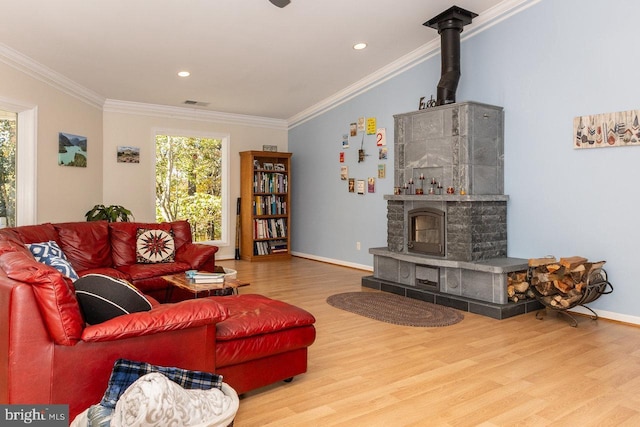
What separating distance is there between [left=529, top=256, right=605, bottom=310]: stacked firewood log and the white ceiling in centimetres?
274

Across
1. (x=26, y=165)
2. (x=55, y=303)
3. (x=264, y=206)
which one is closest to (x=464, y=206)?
A: (x=55, y=303)

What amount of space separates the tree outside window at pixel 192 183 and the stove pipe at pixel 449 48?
4337 millimetres

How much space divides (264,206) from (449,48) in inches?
165

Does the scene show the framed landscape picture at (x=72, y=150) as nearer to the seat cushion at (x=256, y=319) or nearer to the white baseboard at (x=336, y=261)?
the white baseboard at (x=336, y=261)

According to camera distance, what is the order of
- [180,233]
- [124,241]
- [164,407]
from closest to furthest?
[164,407] < [124,241] < [180,233]

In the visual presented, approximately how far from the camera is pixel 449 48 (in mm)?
4934

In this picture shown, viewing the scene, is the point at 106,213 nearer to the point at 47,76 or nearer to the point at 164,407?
the point at 47,76

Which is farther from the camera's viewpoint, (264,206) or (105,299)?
(264,206)

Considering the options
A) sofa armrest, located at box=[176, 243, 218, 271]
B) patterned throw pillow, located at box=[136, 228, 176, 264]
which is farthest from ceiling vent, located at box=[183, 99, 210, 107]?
sofa armrest, located at box=[176, 243, 218, 271]

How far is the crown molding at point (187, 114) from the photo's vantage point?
6.96 m

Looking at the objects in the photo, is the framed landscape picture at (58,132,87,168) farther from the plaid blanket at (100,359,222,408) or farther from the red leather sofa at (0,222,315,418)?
the plaid blanket at (100,359,222,408)

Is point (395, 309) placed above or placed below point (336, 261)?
below

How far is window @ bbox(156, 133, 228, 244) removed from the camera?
7.63 m

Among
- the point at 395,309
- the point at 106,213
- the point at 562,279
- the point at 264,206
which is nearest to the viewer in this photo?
the point at 562,279
